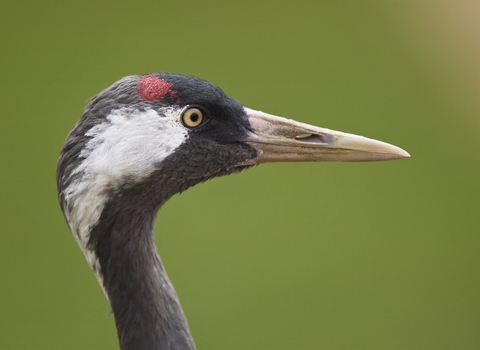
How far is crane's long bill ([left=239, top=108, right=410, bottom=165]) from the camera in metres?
1.49

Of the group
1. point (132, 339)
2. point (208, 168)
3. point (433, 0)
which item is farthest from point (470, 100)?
point (132, 339)

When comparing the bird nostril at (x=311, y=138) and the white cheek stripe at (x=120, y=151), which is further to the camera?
the bird nostril at (x=311, y=138)

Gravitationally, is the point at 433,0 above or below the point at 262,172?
above

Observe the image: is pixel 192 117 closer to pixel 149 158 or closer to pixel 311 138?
pixel 149 158

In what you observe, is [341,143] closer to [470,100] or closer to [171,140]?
[171,140]

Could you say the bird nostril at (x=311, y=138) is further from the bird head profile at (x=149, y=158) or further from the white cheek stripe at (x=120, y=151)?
the white cheek stripe at (x=120, y=151)

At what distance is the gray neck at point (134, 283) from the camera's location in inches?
56.4

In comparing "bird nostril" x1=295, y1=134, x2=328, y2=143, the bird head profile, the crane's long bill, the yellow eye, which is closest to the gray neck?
the bird head profile

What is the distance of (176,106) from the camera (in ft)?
4.52

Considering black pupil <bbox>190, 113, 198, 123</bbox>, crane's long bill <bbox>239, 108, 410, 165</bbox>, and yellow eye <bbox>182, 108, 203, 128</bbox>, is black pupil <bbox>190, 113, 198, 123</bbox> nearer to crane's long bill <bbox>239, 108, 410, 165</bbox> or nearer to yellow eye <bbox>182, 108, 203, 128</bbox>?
yellow eye <bbox>182, 108, 203, 128</bbox>

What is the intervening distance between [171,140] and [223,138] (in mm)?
153

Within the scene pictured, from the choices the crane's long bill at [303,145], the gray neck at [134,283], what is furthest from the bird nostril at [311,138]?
the gray neck at [134,283]

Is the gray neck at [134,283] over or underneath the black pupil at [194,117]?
underneath

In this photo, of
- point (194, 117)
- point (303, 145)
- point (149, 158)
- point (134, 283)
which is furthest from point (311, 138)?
point (134, 283)
